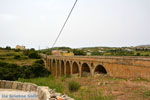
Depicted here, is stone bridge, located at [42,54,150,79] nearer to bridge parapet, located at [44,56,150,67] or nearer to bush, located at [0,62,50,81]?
bridge parapet, located at [44,56,150,67]

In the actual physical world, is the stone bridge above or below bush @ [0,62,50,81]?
above

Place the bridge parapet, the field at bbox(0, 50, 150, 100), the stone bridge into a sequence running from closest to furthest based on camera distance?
the field at bbox(0, 50, 150, 100) → the bridge parapet → the stone bridge

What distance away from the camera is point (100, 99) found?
4.09 meters

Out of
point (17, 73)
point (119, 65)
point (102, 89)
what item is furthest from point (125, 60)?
point (102, 89)

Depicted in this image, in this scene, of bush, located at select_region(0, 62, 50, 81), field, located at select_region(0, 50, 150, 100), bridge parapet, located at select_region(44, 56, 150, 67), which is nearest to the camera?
field, located at select_region(0, 50, 150, 100)

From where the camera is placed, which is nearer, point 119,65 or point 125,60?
point 125,60

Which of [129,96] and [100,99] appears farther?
[129,96]

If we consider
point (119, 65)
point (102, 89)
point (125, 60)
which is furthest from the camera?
point (119, 65)

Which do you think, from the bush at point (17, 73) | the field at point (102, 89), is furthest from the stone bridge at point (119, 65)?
the field at point (102, 89)

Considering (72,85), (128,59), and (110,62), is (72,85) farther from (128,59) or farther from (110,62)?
(110,62)

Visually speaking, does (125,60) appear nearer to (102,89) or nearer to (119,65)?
(119,65)

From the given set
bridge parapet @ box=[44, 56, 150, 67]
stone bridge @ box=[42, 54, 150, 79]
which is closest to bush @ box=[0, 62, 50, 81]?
stone bridge @ box=[42, 54, 150, 79]

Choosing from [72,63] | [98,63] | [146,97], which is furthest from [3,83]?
[72,63]

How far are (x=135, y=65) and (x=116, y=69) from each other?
3.26m
